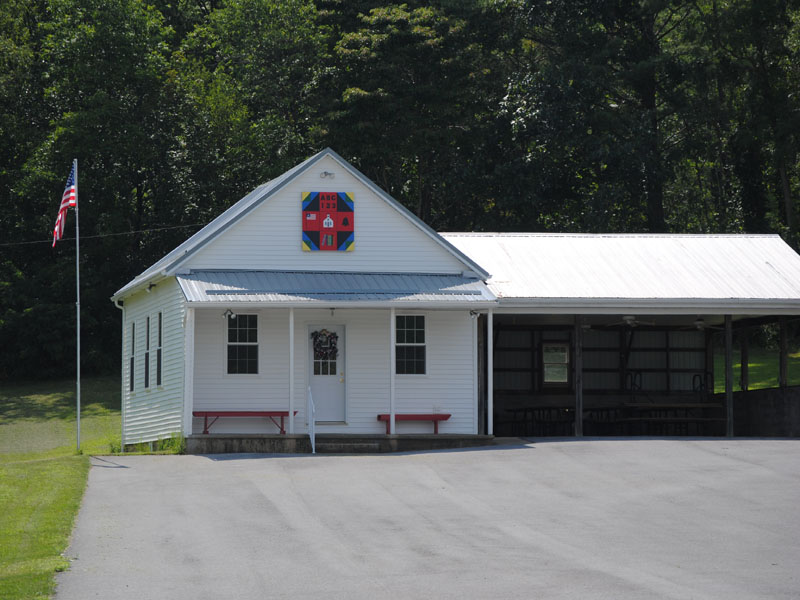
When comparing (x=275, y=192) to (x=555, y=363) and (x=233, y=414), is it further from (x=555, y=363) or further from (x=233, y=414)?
(x=555, y=363)

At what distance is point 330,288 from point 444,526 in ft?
35.8

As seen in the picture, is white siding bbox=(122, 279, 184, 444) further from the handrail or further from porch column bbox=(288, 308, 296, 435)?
the handrail

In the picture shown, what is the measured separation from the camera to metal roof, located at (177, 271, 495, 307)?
2367 centimetres

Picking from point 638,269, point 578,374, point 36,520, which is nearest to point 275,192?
point 578,374

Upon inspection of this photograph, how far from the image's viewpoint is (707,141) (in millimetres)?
46375

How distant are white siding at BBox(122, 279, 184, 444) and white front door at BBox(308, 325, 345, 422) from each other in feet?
9.55

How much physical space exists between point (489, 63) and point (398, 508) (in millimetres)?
34536

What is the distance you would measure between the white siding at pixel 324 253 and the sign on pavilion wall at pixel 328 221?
146 millimetres

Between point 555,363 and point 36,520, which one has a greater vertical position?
point 555,363

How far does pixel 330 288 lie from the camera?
2467cm

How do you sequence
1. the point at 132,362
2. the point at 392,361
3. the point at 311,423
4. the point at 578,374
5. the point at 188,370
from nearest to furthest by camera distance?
the point at 311,423 → the point at 188,370 → the point at 392,361 → the point at 578,374 → the point at 132,362

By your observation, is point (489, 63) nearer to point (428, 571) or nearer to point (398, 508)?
point (398, 508)

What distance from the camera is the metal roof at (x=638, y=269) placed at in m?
26.5

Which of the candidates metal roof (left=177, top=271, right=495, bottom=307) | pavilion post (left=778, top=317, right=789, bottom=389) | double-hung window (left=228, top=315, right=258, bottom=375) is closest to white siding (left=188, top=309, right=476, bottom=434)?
double-hung window (left=228, top=315, right=258, bottom=375)
